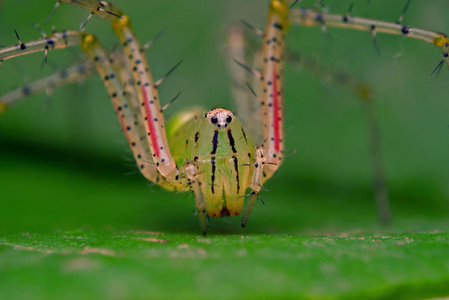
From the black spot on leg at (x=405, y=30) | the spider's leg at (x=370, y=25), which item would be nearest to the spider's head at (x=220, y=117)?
the spider's leg at (x=370, y=25)

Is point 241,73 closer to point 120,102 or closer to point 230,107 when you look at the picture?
point 230,107

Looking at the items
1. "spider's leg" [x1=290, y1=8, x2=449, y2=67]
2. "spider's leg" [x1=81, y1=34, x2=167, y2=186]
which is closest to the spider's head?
"spider's leg" [x1=81, y1=34, x2=167, y2=186]

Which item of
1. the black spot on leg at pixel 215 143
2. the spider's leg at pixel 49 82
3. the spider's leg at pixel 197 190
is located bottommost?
the spider's leg at pixel 197 190

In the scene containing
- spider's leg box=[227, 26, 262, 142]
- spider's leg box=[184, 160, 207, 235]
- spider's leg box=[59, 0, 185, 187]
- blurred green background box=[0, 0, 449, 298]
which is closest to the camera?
spider's leg box=[184, 160, 207, 235]

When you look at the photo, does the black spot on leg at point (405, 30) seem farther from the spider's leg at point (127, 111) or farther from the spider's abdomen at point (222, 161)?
the spider's leg at point (127, 111)

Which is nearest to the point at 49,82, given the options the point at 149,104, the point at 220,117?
the point at 149,104

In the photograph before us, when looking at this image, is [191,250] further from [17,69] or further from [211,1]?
[211,1]

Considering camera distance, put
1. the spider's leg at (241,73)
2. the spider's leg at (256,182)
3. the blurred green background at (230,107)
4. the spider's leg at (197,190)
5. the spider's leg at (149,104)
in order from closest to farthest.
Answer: the spider's leg at (197,190)
the spider's leg at (256,182)
the spider's leg at (149,104)
the blurred green background at (230,107)
the spider's leg at (241,73)

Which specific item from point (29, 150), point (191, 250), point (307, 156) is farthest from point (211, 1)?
point (191, 250)

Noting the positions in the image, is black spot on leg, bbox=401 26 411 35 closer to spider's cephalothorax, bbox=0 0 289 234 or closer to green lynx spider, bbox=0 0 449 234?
green lynx spider, bbox=0 0 449 234
